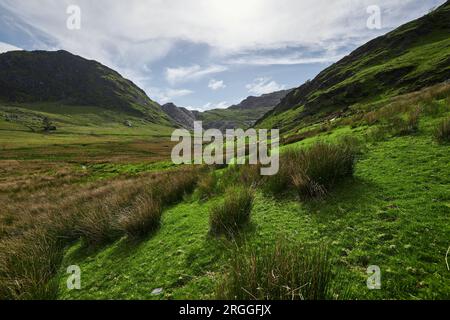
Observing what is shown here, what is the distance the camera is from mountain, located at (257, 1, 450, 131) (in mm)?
68375

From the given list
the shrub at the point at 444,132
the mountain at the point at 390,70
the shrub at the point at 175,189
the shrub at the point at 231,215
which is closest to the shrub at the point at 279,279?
the shrub at the point at 231,215

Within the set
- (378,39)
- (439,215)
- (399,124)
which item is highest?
(378,39)

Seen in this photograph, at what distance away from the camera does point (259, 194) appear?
7723 millimetres

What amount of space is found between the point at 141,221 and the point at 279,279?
4946mm

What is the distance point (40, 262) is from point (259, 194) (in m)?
5.76

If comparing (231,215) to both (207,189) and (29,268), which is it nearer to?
(207,189)

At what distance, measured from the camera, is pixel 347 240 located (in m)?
4.25

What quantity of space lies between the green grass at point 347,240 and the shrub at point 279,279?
49 centimetres

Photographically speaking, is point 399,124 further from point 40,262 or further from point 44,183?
point 44,183

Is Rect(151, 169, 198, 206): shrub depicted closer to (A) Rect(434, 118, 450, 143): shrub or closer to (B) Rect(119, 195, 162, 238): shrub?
(B) Rect(119, 195, 162, 238): shrub

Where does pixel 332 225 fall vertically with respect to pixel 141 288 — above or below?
above

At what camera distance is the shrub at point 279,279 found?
299 centimetres

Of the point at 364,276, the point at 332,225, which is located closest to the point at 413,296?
the point at 364,276

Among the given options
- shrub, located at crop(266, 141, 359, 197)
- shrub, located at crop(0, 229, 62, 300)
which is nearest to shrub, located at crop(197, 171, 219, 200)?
shrub, located at crop(266, 141, 359, 197)
